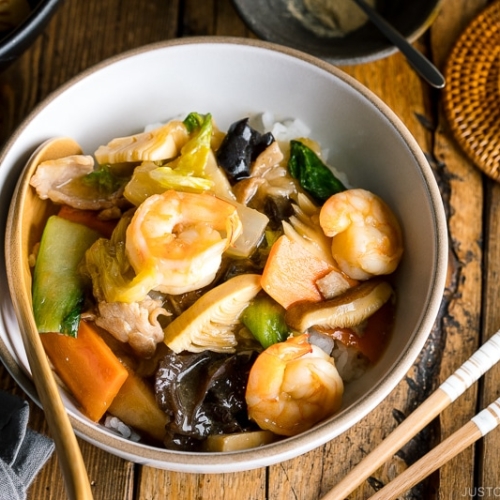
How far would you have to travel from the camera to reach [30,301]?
1689 millimetres

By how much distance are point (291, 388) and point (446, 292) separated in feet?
2.18

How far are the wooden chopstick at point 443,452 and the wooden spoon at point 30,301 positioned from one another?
738mm

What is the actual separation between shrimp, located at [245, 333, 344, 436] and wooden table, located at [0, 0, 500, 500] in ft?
0.77

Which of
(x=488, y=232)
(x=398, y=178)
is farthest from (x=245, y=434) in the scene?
(x=488, y=232)

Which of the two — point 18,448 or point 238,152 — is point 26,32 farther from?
point 18,448

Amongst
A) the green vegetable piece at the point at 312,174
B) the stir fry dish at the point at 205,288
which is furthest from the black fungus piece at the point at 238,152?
the green vegetable piece at the point at 312,174

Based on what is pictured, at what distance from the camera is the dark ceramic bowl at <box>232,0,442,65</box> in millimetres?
2146

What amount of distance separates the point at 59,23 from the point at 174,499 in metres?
1.54

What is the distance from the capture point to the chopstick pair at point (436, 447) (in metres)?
1.72

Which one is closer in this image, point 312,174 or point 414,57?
point 312,174

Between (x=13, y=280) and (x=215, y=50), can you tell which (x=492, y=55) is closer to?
(x=215, y=50)

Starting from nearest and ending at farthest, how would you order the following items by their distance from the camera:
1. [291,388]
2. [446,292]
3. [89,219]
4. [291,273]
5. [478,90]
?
[291,388]
[291,273]
[89,219]
[446,292]
[478,90]

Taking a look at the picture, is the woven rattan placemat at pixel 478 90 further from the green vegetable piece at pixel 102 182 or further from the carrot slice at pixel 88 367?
the carrot slice at pixel 88 367

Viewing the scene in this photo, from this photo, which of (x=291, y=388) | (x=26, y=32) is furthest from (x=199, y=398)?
(x=26, y=32)
